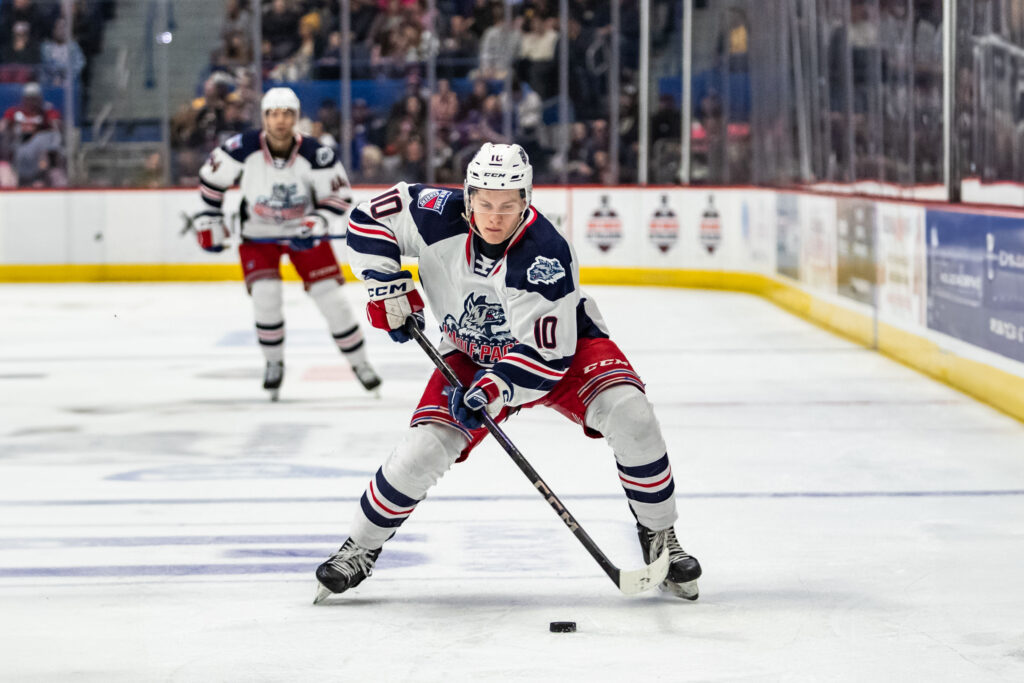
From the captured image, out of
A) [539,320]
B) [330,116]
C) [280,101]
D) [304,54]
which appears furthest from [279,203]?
[304,54]

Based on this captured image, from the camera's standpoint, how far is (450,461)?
3338 mm

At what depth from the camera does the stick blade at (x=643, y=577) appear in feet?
10.9

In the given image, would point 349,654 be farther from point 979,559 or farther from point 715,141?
point 715,141

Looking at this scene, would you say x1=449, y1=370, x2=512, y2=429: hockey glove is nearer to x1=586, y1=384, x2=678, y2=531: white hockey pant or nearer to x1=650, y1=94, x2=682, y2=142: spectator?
x1=586, y1=384, x2=678, y2=531: white hockey pant

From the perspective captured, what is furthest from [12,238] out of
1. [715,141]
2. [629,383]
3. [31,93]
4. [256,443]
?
[629,383]

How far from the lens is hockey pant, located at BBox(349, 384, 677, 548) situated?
3.31 m

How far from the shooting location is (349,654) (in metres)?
3.03

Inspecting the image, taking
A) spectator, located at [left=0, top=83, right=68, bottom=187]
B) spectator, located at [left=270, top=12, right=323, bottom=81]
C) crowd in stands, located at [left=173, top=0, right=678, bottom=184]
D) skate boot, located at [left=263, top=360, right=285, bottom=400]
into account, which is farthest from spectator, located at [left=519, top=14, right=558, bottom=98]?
skate boot, located at [left=263, top=360, right=285, bottom=400]

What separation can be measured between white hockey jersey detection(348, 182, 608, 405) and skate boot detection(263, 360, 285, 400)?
3.26m

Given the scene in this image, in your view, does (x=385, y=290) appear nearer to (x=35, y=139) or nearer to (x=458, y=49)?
(x=458, y=49)

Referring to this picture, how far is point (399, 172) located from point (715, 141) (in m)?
2.78

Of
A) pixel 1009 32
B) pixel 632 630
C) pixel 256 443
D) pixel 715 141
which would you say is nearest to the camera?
pixel 632 630

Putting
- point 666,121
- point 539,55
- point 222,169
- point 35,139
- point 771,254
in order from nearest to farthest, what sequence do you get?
point 222,169 < point 771,254 < point 666,121 < point 539,55 < point 35,139

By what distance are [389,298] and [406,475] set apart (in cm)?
41
